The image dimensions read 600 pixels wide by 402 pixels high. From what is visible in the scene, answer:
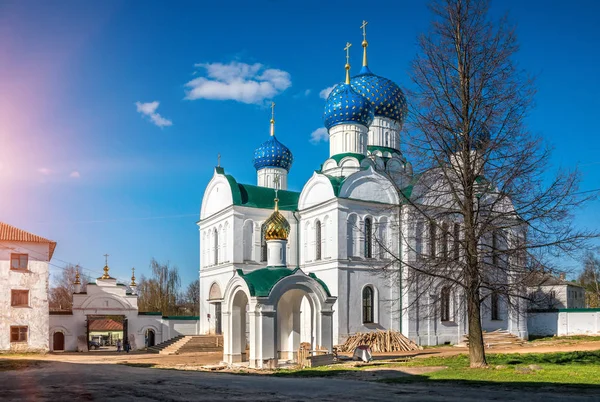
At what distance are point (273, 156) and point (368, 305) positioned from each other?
1077 centimetres

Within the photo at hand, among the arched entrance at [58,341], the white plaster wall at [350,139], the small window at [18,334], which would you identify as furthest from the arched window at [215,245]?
the small window at [18,334]

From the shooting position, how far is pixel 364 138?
28031 millimetres

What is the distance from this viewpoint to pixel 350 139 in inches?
1091

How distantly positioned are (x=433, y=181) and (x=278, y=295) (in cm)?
597

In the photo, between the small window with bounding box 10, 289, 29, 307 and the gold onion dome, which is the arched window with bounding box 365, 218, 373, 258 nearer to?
the gold onion dome

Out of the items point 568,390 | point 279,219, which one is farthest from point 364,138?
point 568,390

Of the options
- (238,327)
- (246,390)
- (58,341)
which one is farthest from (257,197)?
(246,390)

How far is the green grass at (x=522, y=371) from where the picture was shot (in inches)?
454

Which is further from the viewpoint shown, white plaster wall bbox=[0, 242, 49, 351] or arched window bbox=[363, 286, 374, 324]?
arched window bbox=[363, 286, 374, 324]

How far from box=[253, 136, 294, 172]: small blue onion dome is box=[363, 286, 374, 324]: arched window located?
1006cm

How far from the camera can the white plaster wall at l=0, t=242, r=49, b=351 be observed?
2464cm

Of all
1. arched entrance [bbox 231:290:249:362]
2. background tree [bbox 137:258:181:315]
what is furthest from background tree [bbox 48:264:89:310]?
arched entrance [bbox 231:290:249:362]

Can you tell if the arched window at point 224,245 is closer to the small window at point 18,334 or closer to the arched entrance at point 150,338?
the arched entrance at point 150,338

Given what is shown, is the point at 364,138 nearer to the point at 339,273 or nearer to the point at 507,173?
the point at 339,273
